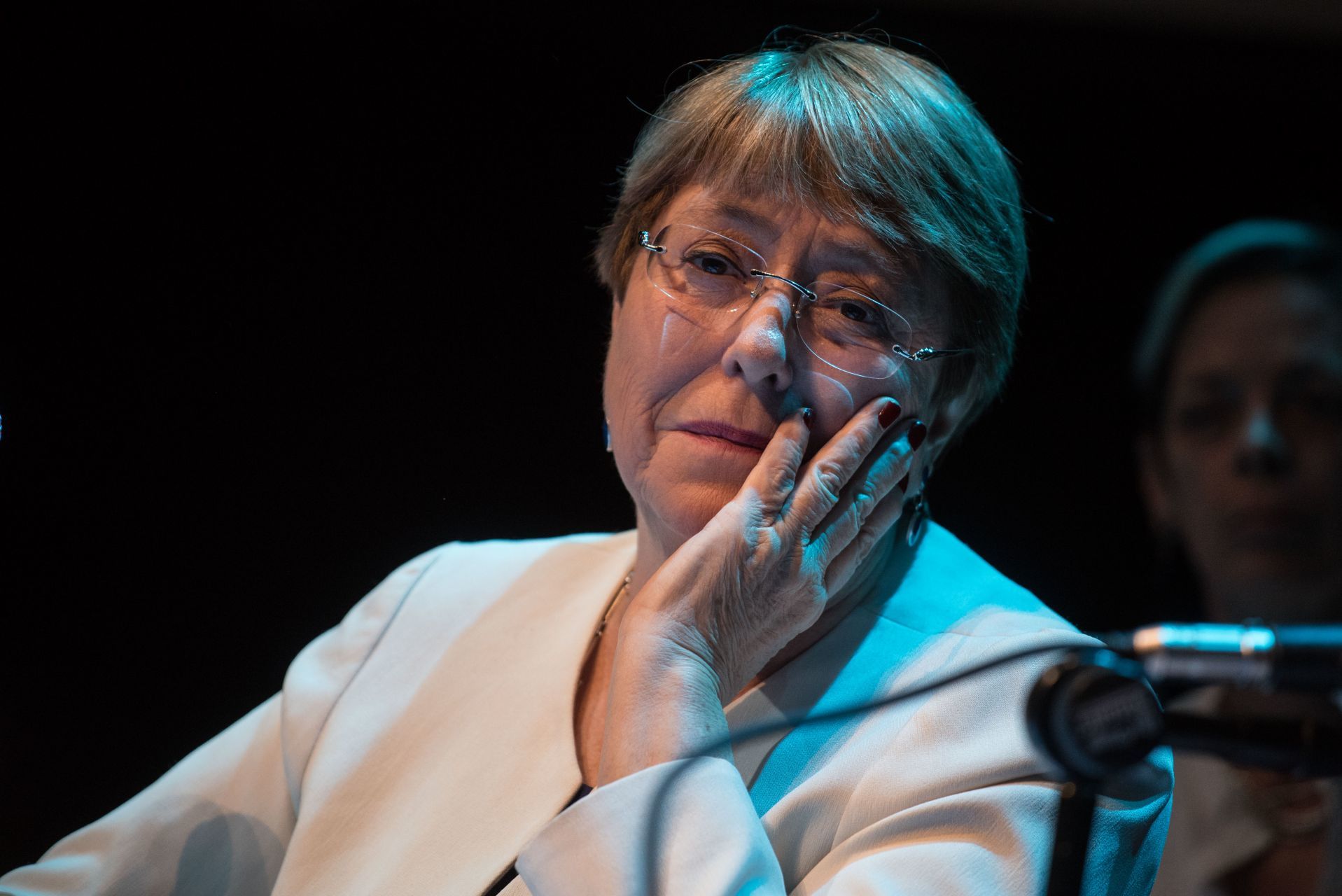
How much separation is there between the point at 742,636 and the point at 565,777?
1.23 ft

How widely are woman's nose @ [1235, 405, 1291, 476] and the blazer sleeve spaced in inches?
56.4

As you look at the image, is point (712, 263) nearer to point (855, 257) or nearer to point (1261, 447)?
point (855, 257)

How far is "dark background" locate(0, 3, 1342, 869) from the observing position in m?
1.80

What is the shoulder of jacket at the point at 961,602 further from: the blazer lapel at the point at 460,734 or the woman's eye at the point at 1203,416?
the blazer lapel at the point at 460,734

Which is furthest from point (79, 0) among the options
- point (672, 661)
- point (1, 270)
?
point (672, 661)

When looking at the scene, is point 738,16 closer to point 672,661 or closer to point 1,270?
point 672,661

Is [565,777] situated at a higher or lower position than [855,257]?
lower

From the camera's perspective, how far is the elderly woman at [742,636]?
1.30 metres

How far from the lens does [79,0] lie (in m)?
1.80

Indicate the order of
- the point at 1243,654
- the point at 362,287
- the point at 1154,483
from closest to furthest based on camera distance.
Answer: the point at 1243,654 → the point at 1154,483 → the point at 362,287

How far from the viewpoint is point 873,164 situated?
5.13 ft

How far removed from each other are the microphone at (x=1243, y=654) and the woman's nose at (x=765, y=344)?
803 millimetres

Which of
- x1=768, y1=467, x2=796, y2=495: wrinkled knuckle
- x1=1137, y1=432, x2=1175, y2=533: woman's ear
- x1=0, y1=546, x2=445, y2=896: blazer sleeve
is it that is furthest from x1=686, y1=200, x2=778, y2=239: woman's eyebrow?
x1=0, y1=546, x2=445, y2=896: blazer sleeve

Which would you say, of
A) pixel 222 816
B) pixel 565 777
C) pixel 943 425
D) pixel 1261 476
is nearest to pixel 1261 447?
pixel 1261 476
